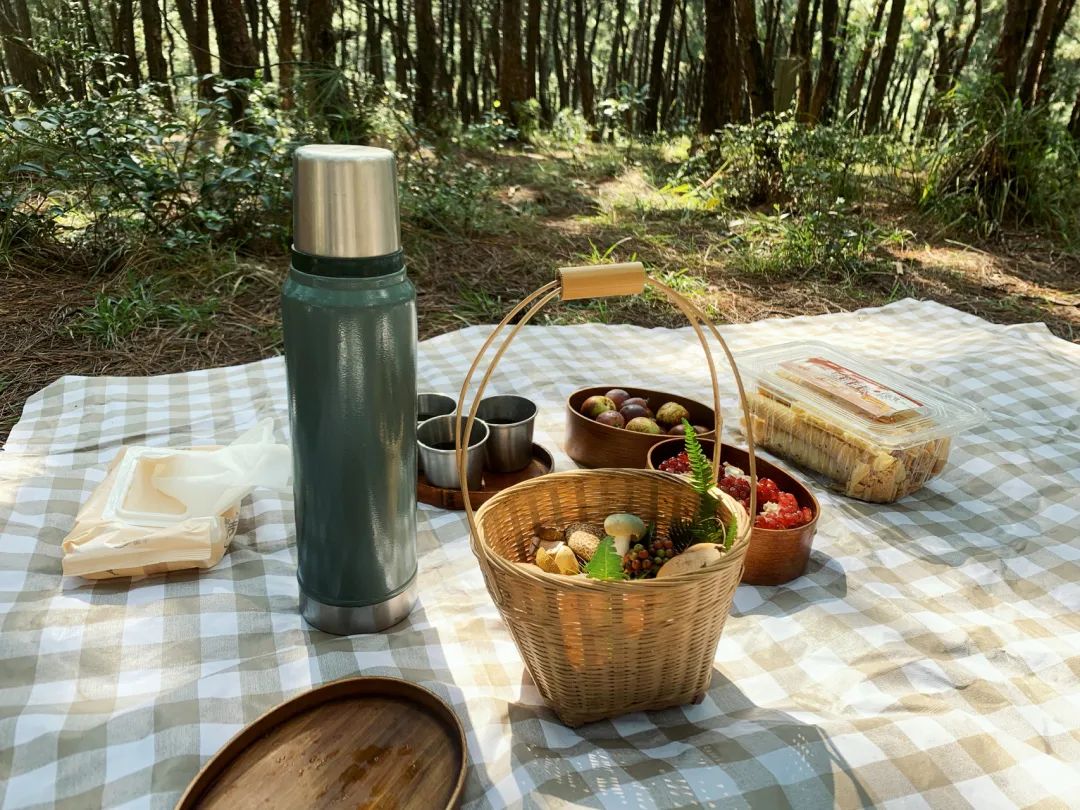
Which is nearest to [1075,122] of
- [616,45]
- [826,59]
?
[826,59]

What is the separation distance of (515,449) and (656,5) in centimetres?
1661

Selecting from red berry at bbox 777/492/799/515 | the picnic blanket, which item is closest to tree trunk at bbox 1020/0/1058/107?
the picnic blanket

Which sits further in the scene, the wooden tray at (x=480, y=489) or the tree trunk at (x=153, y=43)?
the tree trunk at (x=153, y=43)

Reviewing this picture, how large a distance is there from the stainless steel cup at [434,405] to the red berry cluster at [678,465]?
0.45m

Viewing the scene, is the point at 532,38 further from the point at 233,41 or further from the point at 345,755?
the point at 345,755

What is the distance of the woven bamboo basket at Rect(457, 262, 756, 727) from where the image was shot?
0.90 metres

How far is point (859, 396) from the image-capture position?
5.43ft

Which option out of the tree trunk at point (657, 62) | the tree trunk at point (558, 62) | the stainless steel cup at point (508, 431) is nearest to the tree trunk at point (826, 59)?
the tree trunk at point (657, 62)

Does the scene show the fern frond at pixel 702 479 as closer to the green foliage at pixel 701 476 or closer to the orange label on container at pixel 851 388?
the green foliage at pixel 701 476

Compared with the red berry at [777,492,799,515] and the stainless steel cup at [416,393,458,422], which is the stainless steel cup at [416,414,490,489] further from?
the red berry at [777,492,799,515]

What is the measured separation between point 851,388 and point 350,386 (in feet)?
3.76

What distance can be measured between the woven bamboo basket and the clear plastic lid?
630mm

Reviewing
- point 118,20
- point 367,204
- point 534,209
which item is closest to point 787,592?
point 367,204

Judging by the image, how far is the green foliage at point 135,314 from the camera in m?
2.45
